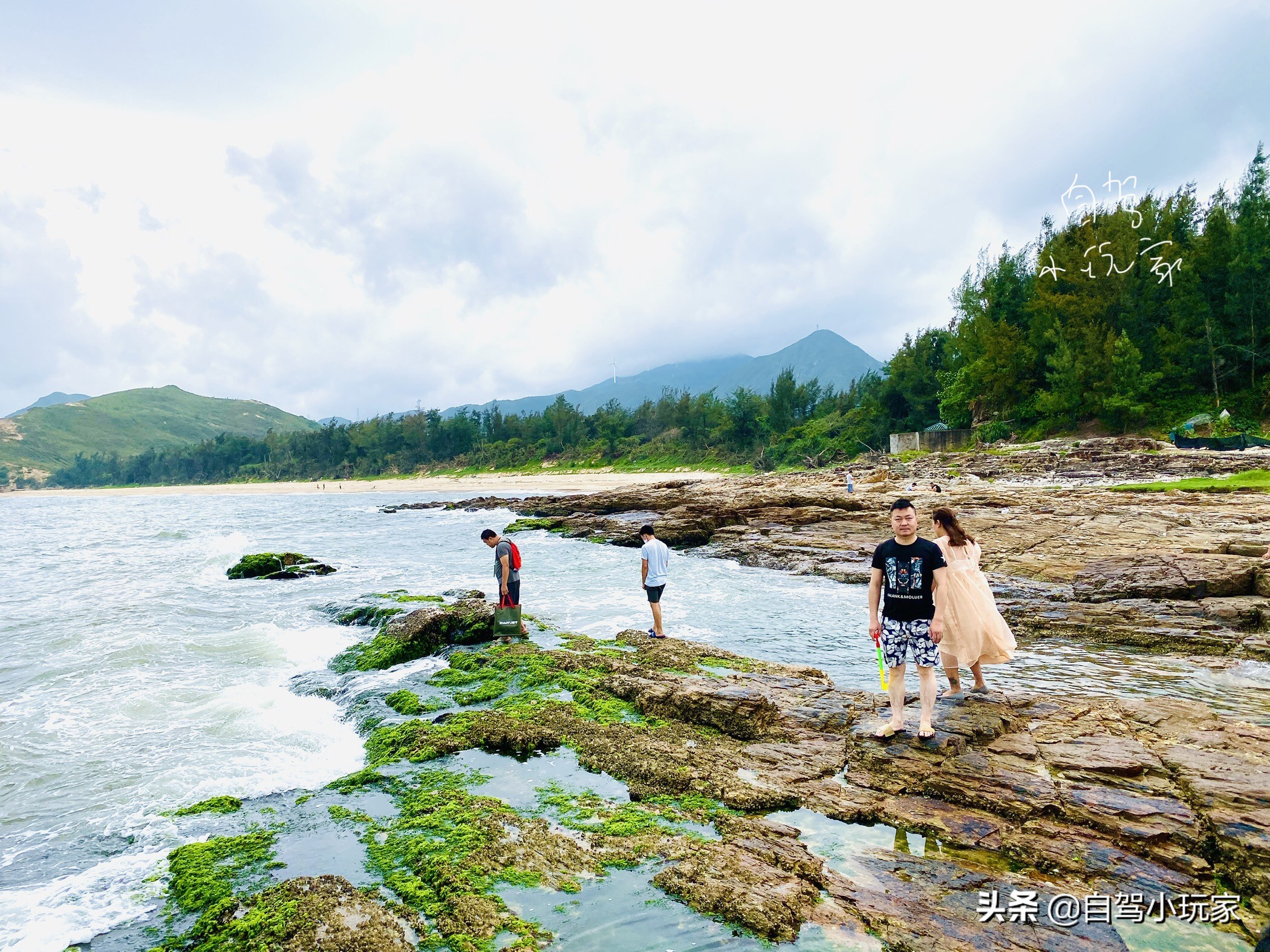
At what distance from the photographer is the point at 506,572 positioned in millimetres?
11398

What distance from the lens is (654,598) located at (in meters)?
11.8

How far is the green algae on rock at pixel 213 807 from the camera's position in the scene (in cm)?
626

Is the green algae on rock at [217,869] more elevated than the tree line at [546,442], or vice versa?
the tree line at [546,442]

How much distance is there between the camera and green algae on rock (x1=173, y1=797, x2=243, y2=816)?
20.5 ft

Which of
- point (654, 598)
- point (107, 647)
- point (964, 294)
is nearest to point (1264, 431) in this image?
point (964, 294)

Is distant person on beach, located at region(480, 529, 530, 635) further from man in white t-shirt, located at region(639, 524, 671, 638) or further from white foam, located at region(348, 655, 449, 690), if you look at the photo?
man in white t-shirt, located at region(639, 524, 671, 638)

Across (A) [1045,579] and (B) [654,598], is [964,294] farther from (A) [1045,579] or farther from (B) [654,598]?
(B) [654,598]

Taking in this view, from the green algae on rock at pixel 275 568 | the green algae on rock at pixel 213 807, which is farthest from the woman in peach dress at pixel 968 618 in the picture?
the green algae on rock at pixel 275 568

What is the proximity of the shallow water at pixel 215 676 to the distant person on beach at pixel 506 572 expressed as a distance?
1.09 meters

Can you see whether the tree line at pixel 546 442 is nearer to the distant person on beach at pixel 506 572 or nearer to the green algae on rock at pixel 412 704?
the distant person on beach at pixel 506 572

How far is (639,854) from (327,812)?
126 inches

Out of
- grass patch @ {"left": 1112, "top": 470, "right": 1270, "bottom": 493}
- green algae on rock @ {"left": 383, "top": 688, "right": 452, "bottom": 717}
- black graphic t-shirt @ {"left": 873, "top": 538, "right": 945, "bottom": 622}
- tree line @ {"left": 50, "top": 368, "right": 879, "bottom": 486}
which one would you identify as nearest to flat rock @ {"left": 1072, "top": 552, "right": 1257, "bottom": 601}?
black graphic t-shirt @ {"left": 873, "top": 538, "right": 945, "bottom": 622}

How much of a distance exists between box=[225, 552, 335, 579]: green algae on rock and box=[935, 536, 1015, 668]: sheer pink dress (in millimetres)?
20895

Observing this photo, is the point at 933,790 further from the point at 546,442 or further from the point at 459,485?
the point at 546,442
